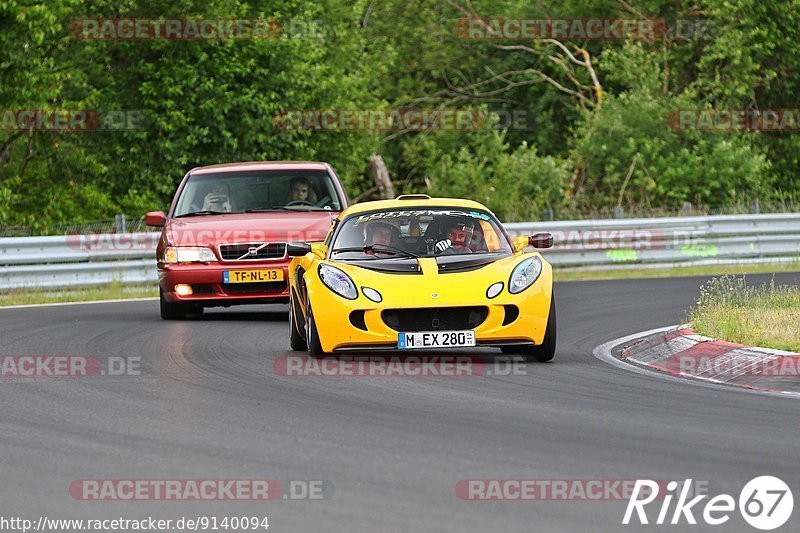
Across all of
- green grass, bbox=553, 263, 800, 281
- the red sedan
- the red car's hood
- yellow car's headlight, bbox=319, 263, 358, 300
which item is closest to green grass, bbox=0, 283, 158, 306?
the red sedan

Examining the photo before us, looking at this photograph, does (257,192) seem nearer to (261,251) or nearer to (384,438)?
(261,251)

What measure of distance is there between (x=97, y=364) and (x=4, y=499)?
19.4 feet

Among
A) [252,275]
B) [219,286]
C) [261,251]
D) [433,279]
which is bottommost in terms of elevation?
[219,286]

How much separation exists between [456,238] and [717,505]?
271 inches

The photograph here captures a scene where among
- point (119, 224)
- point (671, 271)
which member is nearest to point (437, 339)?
point (119, 224)

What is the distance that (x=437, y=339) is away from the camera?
1187 centimetres

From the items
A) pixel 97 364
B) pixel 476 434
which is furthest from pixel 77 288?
pixel 476 434

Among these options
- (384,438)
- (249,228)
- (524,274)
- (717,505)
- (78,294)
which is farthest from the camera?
(78,294)

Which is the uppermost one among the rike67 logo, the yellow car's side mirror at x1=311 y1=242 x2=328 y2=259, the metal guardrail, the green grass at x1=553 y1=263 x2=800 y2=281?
the yellow car's side mirror at x1=311 y1=242 x2=328 y2=259

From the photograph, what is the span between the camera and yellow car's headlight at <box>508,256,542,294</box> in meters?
12.1

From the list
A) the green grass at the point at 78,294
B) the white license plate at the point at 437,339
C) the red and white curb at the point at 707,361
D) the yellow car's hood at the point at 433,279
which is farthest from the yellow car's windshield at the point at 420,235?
the green grass at the point at 78,294

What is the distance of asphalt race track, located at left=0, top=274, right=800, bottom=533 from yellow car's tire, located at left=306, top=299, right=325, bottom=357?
36 cm

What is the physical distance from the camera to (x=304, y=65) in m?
36.8

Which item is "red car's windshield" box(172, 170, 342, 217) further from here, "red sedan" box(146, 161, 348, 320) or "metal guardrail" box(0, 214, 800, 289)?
"metal guardrail" box(0, 214, 800, 289)
